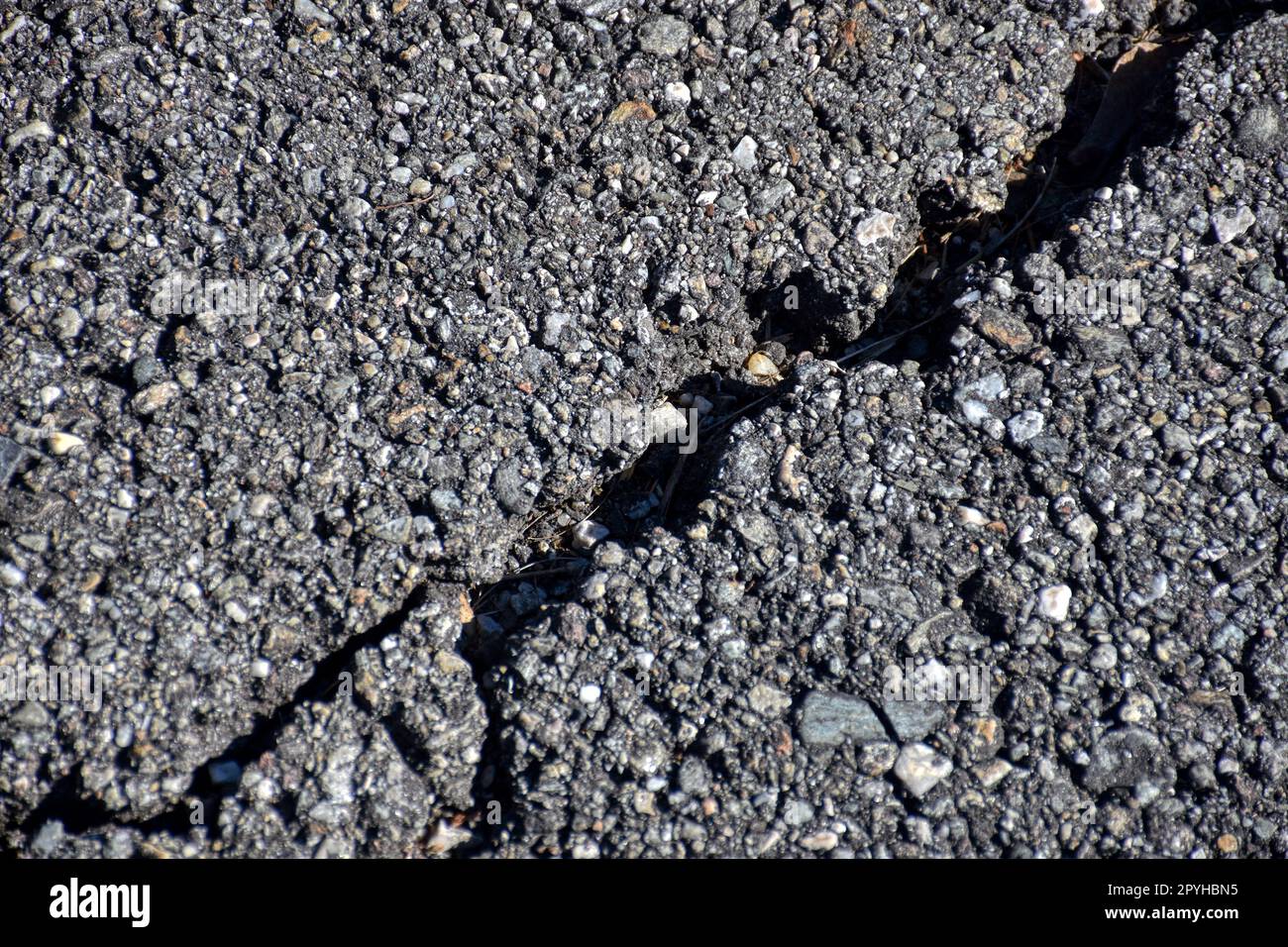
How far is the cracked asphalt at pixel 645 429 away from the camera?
6.31ft

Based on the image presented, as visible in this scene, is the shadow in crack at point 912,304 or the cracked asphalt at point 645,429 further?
the shadow in crack at point 912,304

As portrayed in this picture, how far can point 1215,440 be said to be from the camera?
2.21m

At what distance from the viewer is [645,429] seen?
7.55 feet

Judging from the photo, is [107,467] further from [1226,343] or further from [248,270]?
[1226,343]

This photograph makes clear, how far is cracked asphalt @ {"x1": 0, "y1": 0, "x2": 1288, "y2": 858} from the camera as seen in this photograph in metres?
1.92

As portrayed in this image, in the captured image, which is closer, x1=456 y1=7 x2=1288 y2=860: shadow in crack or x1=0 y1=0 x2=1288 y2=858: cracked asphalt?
x1=0 y1=0 x2=1288 y2=858: cracked asphalt

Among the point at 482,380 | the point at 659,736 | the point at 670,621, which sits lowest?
the point at 659,736

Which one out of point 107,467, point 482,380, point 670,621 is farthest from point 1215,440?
point 107,467

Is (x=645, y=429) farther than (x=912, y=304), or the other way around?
(x=912, y=304)

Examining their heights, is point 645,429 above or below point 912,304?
below

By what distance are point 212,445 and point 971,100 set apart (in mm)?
1947

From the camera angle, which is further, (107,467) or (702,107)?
(702,107)
